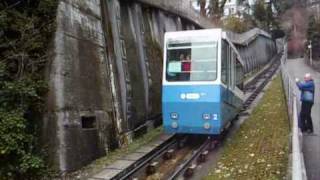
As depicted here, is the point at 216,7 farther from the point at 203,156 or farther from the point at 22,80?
the point at 22,80

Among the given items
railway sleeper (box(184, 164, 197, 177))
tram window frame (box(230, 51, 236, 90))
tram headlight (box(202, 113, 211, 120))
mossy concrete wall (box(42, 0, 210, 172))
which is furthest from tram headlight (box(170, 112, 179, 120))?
tram window frame (box(230, 51, 236, 90))

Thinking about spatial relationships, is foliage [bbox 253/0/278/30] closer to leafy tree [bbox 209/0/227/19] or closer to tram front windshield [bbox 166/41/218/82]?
leafy tree [bbox 209/0/227/19]

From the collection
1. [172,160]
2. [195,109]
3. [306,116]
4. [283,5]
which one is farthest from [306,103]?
[283,5]

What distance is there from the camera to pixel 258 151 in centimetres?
1332

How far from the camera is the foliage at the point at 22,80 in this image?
396 inches

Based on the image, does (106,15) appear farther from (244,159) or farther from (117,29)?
(244,159)

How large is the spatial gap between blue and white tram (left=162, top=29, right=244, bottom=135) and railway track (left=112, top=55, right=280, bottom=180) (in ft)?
2.21

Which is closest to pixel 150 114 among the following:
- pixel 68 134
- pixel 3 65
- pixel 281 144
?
pixel 281 144

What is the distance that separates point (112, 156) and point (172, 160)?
1725 millimetres

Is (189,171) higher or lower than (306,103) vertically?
lower

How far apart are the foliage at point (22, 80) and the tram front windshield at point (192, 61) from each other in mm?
4071

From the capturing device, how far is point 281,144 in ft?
45.3

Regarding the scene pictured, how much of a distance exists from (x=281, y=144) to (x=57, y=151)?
20.9 feet

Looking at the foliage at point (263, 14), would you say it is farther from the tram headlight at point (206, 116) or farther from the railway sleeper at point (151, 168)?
the railway sleeper at point (151, 168)
